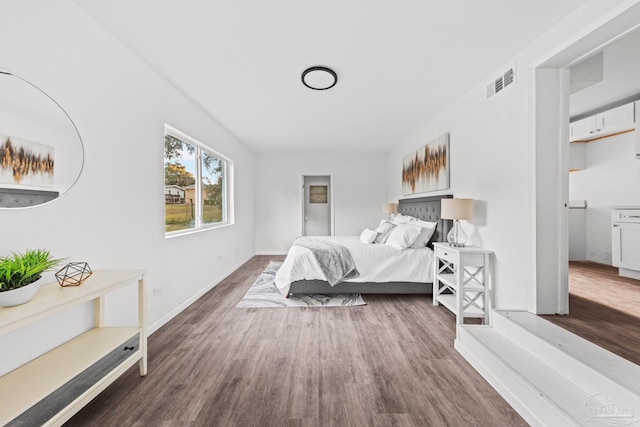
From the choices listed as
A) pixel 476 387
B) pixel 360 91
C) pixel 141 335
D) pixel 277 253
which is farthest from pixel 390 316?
pixel 277 253

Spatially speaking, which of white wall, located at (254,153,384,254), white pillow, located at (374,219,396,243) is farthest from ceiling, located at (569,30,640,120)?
white wall, located at (254,153,384,254)

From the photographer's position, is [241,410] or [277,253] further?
[277,253]

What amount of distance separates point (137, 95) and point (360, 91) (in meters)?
2.25

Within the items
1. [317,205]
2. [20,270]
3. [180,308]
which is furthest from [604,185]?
[20,270]

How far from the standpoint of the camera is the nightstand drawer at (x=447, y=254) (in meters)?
2.52

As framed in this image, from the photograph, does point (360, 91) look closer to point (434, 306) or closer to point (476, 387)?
point (434, 306)

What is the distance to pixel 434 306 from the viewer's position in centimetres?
306

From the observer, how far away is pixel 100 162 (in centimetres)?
191

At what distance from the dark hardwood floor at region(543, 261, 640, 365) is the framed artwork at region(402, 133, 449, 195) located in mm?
1832

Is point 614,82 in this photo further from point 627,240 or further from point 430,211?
point 430,211

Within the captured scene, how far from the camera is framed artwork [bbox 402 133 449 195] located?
354 centimetres

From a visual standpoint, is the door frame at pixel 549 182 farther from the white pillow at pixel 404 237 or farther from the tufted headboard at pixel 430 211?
the white pillow at pixel 404 237

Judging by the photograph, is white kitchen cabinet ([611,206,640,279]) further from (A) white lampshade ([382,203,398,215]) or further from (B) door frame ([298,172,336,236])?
(B) door frame ([298,172,336,236])

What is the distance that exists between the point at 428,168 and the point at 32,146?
4213 millimetres
